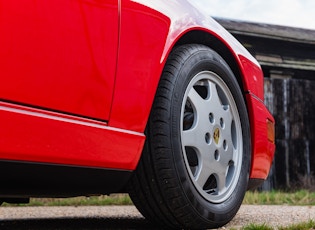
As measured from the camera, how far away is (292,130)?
29.0 ft

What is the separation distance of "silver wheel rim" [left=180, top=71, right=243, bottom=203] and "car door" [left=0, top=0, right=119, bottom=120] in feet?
1.58

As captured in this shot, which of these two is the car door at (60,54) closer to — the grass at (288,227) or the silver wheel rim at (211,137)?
the silver wheel rim at (211,137)

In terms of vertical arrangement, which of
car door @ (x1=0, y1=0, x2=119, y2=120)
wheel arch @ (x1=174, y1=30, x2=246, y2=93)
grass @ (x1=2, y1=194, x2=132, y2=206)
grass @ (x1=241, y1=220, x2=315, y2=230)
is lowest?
grass @ (x1=2, y1=194, x2=132, y2=206)

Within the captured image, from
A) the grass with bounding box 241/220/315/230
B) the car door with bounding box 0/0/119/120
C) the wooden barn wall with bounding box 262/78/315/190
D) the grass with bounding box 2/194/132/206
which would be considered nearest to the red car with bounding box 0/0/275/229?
the car door with bounding box 0/0/119/120

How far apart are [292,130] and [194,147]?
6895 millimetres

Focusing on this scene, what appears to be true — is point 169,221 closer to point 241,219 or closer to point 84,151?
point 84,151

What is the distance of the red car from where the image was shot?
161cm

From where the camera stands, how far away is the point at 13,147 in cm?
157

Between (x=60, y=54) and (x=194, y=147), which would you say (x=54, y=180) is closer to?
(x=60, y=54)

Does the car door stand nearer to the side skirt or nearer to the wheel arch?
the side skirt

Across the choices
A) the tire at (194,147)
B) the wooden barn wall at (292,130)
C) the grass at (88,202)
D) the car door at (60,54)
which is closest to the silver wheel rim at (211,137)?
the tire at (194,147)

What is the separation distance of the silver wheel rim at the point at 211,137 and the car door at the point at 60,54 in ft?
1.58

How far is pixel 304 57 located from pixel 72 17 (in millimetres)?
8821

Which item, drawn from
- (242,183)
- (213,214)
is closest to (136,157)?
(213,214)
